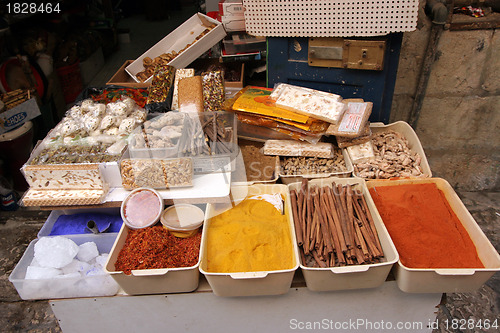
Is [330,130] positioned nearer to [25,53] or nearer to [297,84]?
[297,84]

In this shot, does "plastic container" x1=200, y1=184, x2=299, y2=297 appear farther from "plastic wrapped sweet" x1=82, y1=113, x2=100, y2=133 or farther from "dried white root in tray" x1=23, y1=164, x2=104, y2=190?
"plastic wrapped sweet" x1=82, y1=113, x2=100, y2=133

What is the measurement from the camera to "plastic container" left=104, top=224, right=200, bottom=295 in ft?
5.25

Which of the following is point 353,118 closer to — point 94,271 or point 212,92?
point 212,92

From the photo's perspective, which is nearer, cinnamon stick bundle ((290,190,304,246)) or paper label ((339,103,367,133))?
cinnamon stick bundle ((290,190,304,246))

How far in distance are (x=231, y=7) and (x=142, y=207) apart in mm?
1825

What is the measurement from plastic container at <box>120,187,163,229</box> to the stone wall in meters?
2.52

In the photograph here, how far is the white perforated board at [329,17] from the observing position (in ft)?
6.86

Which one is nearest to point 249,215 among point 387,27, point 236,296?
point 236,296

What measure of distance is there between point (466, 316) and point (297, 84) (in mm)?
2092

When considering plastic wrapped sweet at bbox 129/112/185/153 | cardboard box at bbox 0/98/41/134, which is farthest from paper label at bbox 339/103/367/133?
cardboard box at bbox 0/98/41/134

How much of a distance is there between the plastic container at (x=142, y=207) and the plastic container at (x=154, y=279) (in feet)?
0.52

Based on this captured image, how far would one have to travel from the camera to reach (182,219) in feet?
6.20

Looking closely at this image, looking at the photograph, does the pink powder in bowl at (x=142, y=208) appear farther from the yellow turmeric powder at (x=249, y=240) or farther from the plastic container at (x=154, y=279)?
the yellow turmeric powder at (x=249, y=240)

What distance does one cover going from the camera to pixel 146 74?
306 cm
